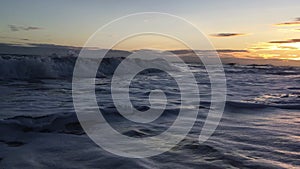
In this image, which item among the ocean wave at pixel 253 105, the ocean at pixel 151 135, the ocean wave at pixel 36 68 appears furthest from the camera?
the ocean wave at pixel 36 68

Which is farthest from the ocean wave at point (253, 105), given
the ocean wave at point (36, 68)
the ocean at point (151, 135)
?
the ocean wave at point (36, 68)

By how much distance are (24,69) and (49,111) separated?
42.4 ft

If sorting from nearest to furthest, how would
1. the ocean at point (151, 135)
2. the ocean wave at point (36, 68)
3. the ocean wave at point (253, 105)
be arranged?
the ocean at point (151, 135) < the ocean wave at point (253, 105) < the ocean wave at point (36, 68)

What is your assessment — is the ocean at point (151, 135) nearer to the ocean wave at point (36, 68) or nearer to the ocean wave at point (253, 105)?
the ocean wave at point (253, 105)

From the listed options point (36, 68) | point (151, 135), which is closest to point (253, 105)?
point (151, 135)

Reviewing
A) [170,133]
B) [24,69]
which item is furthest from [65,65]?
[170,133]

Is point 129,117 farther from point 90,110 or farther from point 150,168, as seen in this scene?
point 150,168

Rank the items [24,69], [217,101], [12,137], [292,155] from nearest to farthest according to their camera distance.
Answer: [292,155], [12,137], [217,101], [24,69]


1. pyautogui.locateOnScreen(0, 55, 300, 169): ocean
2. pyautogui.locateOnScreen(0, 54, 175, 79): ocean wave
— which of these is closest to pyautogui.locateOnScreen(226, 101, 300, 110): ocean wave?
pyautogui.locateOnScreen(0, 55, 300, 169): ocean

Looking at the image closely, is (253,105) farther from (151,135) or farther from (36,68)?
(36,68)

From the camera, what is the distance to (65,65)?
21672mm

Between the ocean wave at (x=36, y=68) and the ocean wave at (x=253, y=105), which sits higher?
the ocean wave at (x=253, y=105)

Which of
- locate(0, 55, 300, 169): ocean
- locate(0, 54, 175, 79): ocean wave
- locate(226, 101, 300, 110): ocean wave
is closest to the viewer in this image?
locate(0, 55, 300, 169): ocean

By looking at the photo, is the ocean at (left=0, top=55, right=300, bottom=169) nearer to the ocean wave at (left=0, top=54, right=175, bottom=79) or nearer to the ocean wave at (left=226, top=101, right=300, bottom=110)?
the ocean wave at (left=226, top=101, right=300, bottom=110)
